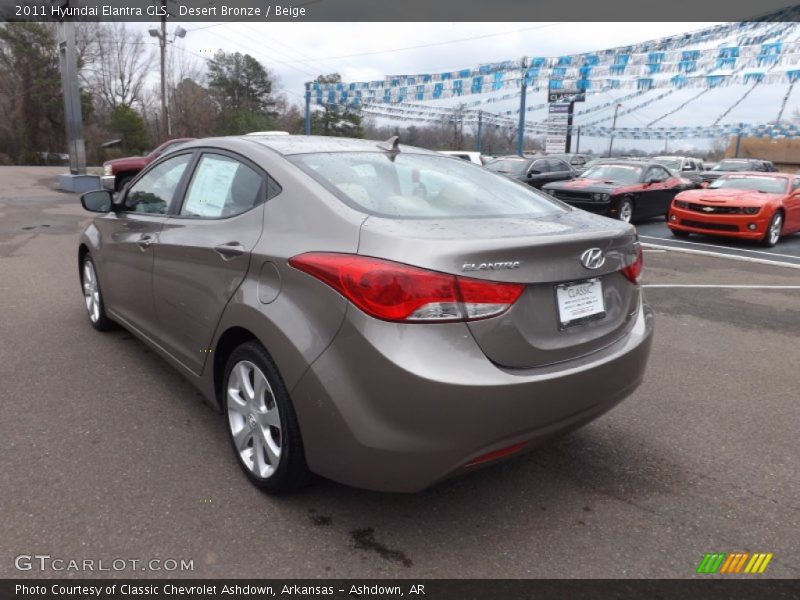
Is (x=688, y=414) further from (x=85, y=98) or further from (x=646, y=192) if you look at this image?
(x=85, y=98)

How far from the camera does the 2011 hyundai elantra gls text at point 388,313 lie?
213 cm

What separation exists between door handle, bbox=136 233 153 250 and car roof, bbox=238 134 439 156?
2.86 ft

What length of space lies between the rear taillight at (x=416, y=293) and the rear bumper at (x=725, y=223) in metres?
10.8

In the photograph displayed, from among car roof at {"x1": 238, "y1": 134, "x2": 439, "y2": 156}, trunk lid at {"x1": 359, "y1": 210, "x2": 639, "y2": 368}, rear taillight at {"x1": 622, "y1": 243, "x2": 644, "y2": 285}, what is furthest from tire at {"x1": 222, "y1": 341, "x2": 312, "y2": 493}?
rear taillight at {"x1": 622, "y1": 243, "x2": 644, "y2": 285}

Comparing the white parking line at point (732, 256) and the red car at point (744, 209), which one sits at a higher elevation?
the red car at point (744, 209)

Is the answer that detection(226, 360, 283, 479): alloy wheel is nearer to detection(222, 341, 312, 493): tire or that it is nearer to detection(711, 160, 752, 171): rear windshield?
detection(222, 341, 312, 493): tire

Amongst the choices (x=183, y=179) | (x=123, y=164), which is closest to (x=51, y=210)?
(x=123, y=164)

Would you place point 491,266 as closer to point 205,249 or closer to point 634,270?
point 634,270

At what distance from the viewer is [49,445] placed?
10.1 feet

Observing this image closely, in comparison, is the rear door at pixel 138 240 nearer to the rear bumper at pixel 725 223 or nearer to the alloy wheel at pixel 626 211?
the rear bumper at pixel 725 223

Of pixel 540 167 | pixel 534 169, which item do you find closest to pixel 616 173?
pixel 534 169

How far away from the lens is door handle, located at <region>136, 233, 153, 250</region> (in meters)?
3.62
